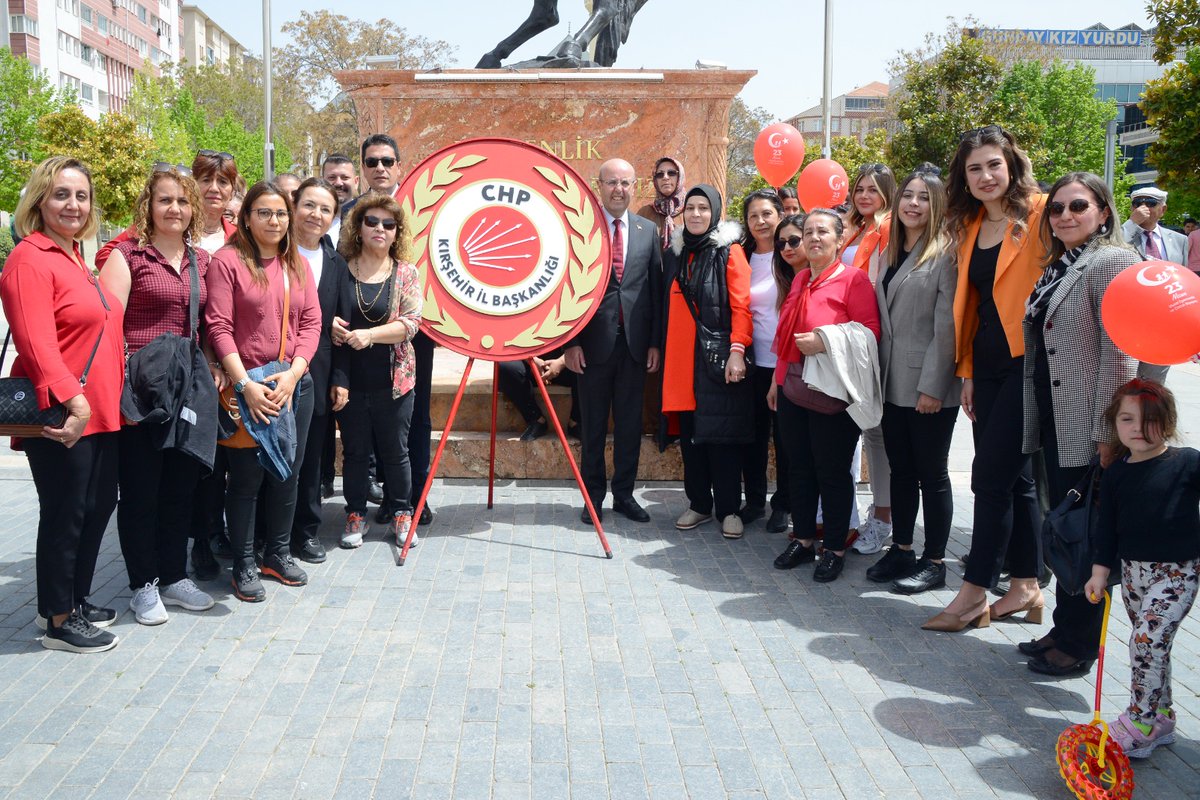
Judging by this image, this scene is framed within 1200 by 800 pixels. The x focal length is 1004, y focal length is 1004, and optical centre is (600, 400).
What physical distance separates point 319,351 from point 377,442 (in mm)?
622

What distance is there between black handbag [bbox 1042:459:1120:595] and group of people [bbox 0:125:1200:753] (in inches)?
2.6

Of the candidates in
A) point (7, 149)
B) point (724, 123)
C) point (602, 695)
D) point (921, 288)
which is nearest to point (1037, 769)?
point (602, 695)

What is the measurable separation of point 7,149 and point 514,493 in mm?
33196

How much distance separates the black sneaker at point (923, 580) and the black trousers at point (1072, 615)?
914mm

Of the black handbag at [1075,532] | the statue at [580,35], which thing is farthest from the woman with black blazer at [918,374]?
the statue at [580,35]

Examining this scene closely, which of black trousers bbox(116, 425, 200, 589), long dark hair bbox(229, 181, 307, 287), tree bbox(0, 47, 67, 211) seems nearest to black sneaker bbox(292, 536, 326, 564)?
black trousers bbox(116, 425, 200, 589)

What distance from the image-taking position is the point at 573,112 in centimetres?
779

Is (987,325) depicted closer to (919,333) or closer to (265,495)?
(919,333)

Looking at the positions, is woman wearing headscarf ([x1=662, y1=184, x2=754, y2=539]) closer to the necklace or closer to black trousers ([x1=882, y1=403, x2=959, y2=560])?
black trousers ([x1=882, y1=403, x2=959, y2=560])

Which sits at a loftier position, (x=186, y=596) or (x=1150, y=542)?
(x=1150, y=542)

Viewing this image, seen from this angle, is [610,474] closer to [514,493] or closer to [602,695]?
[514,493]

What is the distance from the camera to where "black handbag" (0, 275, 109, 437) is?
11.9 feet

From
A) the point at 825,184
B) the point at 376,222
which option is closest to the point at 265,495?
the point at 376,222

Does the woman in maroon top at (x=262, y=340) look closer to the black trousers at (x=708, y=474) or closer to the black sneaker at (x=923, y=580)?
the black trousers at (x=708, y=474)
